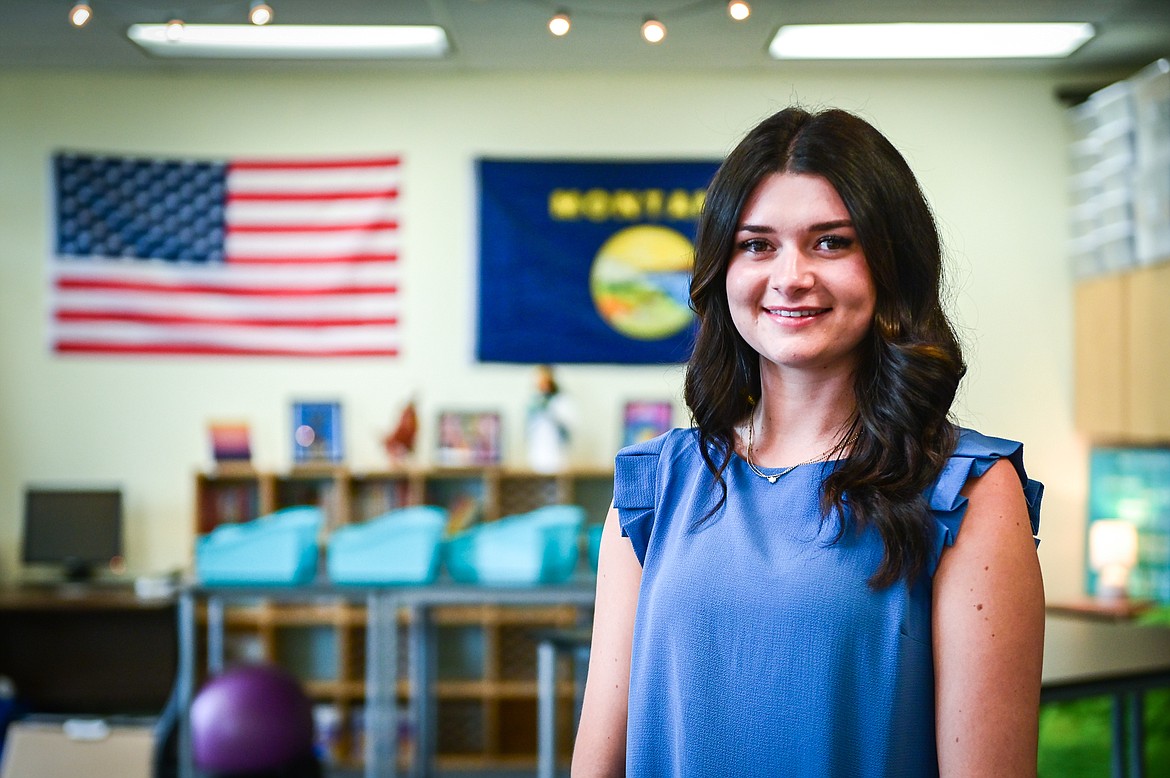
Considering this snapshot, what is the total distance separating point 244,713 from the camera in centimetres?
425

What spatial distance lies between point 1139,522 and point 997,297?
120cm

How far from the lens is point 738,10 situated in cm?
314

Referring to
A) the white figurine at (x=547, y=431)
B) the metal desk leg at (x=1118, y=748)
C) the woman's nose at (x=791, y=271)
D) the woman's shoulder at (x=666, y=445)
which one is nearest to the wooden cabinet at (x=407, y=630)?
the white figurine at (x=547, y=431)

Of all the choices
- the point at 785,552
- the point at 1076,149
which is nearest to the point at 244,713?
the point at 785,552

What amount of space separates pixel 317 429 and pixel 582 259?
146 cm

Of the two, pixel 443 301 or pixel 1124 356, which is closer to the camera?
pixel 1124 356

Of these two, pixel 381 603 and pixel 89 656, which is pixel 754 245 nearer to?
pixel 381 603

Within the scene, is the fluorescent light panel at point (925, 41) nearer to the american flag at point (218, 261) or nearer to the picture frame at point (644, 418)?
the picture frame at point (644, 418)

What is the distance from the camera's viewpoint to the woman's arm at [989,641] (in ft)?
3.61

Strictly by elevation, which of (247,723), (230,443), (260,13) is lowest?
(247,723)

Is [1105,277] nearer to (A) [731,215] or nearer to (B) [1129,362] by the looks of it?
(B) [1129,362]

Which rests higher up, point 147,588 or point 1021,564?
point 1021,564

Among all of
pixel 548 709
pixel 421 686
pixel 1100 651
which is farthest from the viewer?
pixel 421 686

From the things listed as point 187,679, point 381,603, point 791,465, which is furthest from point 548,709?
point 791,465
